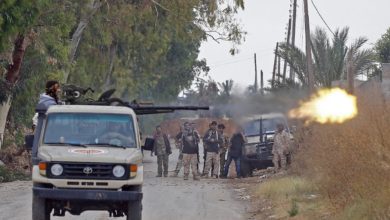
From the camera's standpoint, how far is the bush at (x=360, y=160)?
50.1 ft

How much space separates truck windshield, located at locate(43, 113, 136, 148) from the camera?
15.2 metres

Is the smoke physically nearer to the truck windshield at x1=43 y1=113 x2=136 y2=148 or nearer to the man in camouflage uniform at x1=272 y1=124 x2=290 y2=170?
the man in camouflage uniform at x1=272 y1=124 x2=290 y2=170

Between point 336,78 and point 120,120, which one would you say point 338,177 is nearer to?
point 120,120

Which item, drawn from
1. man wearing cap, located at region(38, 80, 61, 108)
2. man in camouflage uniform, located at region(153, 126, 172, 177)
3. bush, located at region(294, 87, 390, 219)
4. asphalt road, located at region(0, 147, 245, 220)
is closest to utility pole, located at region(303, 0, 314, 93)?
asphalt road, located at region(0, 147, 245, 220)

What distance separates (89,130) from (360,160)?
455 cm

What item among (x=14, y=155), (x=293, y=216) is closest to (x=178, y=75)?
(x=14, y=155)

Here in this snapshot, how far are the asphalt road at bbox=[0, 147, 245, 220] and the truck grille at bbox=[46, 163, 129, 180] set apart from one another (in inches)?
142

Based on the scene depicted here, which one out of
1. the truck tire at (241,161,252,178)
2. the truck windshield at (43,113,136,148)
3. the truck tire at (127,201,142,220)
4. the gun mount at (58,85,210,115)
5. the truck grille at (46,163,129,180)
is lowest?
the truck tire at (127,201,142,220)

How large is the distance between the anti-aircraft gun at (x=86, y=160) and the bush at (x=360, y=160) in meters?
3.74

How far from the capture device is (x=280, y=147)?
30125 millimetres

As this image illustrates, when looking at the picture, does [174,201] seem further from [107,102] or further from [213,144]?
[213,144]

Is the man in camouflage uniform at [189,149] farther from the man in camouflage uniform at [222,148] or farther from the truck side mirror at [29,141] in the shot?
the truck side mirror at [29,141]

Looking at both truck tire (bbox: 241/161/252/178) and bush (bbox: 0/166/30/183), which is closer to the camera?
bush (bbox: 0/166/30/183)

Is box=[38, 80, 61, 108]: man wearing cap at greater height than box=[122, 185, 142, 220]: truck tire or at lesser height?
greater
